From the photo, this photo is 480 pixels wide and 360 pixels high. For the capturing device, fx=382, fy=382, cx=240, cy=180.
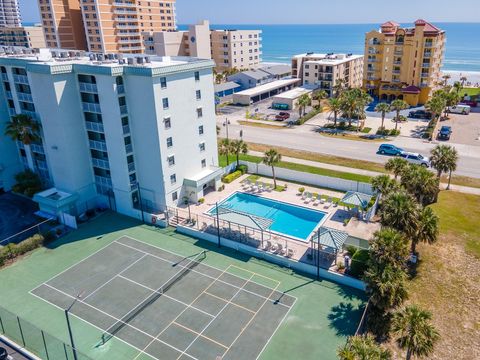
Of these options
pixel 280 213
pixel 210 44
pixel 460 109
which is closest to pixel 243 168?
pixel 280 213

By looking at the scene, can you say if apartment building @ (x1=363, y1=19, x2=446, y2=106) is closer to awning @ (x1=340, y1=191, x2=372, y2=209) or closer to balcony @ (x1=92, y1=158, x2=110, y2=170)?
awning @ (x1=340, y1=191, x2=372, y2=209)

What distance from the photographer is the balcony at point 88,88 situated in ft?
152

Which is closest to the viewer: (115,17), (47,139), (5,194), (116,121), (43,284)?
(43,284)

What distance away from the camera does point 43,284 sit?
125 ft

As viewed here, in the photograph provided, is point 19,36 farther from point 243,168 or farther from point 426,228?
point 426,228

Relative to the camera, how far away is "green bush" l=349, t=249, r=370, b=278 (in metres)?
35.8

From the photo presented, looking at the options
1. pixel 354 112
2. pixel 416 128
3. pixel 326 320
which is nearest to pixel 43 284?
pixel 326 320

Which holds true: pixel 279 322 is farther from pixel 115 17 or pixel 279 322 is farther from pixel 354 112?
pixel 115 17

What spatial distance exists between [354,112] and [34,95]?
6096 cm

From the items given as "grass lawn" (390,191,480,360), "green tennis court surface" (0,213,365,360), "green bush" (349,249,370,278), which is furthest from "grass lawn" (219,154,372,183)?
"green tennis court surface" (0,213,365,360)

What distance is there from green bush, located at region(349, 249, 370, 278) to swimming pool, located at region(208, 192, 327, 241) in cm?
823

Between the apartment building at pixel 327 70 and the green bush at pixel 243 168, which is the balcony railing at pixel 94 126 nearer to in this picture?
the green bush at pixel 243 168

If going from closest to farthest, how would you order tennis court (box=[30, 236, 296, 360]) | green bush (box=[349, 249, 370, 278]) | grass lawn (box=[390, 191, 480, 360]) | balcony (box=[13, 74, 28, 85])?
grass lawn (box=[390, 191, 480, 360]), tennis court (box=[30, 236, 296, 360]), green bush (box=[349, 249, 370, 278]), balcony (box=[13, 74, 28, 85])

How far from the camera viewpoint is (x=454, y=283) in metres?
35.8
